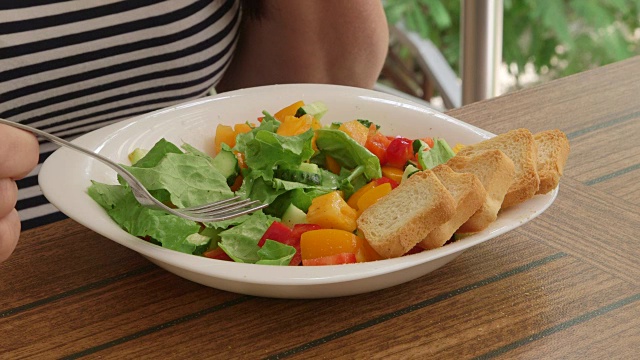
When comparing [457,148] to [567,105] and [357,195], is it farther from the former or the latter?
[567,105]

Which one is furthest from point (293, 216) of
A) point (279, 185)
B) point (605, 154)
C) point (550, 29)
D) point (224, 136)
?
point (550, 29)

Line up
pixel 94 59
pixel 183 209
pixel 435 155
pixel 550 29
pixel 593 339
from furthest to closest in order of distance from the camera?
pixel 550 29
pixel 94 59
pixel 435 155
pixel 183 209
pixel 593 339

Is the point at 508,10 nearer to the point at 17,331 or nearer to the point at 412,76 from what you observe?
the point at 412,76

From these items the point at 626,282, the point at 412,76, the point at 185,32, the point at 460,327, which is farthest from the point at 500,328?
the point at 412,76

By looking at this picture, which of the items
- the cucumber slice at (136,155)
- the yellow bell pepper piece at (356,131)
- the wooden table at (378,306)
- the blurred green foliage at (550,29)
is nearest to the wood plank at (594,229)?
the wooden table at (378,306)

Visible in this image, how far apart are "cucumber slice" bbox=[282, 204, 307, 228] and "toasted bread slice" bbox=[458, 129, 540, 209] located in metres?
0.21

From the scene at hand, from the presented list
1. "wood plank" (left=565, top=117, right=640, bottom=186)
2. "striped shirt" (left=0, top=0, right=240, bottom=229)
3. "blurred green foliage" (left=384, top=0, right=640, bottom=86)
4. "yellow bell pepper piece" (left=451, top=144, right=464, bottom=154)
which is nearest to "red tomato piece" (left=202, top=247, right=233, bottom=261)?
"yellow bell pepper piece" (left=451, top=144, right=464, bottom=154)

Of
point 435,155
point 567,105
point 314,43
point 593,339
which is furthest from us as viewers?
point 314,43

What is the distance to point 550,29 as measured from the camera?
342 cm

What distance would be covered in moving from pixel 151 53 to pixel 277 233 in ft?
2.63

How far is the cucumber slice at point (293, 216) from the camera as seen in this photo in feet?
3.06

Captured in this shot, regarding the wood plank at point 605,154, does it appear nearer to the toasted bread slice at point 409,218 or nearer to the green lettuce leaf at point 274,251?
the toasted bread slice at point 409,218

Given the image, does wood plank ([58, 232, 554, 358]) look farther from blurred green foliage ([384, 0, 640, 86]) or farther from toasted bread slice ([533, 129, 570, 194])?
blurred green foliage ([384, 0, 640, 86])

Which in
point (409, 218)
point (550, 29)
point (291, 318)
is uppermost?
point (409, 218)
